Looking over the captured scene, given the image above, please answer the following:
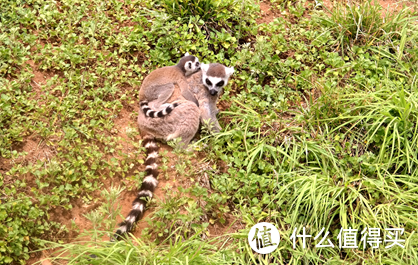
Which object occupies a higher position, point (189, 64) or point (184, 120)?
point (189, 64)

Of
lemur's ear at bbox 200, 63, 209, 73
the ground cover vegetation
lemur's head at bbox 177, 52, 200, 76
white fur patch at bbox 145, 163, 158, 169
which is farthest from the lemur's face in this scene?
white fur patch at bbox 145, 163, 158, 169

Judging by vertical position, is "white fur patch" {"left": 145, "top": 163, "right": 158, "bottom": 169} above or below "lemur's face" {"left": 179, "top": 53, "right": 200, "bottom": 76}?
below

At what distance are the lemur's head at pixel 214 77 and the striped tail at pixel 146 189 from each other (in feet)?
3.16

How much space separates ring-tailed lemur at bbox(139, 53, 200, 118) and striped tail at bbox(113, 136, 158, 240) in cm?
36

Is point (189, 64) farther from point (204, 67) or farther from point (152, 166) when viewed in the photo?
point (152, 166)

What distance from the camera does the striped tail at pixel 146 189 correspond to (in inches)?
167

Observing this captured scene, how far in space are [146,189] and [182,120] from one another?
929mm

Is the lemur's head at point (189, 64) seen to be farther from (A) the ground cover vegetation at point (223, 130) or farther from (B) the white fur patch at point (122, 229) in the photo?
(B) the white fur patch at point (122, 229)

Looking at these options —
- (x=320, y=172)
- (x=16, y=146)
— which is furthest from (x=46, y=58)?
(x=320, y=172)

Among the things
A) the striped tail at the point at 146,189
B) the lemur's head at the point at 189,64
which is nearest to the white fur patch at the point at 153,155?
the striped tail at the point at 146,189

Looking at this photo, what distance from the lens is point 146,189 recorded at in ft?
15.1

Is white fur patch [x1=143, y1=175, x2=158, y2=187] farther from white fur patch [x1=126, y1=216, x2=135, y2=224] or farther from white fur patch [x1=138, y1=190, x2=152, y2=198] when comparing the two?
white fur patch [x1=126, y1=216, x2=135, y2=224]

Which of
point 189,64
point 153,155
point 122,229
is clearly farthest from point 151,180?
point 189,64

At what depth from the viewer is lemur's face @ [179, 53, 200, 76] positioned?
5.45 meters
